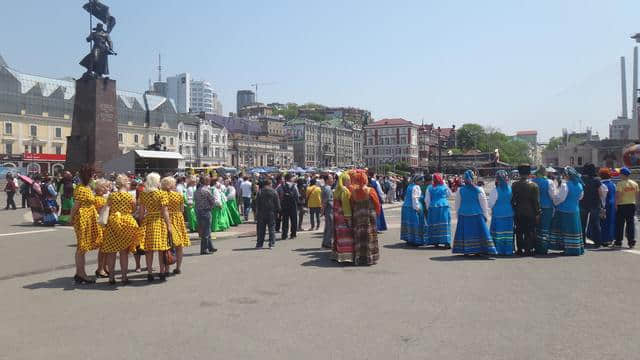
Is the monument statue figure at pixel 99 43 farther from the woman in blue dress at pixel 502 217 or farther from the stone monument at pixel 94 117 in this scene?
the woman in blue dress at pixel 502 217

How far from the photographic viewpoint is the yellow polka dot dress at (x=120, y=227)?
28.9ft

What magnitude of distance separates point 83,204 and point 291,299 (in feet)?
12.6

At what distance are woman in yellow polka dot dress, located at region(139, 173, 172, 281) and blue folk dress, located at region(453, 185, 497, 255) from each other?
5687 millimetres

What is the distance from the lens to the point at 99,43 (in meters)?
31.3

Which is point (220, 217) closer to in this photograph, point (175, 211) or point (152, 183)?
point (175, 211)

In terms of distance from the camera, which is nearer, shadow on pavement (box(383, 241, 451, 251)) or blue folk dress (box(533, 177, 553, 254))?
blue folk dress (box(533, 177, 553, 254))

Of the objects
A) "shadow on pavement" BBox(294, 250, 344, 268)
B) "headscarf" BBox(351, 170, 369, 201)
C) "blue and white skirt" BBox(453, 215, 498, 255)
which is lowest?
"shadow on pavement" BBox(294, 250, 344, 268)

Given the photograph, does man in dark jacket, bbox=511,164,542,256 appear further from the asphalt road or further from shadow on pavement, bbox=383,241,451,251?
shadow on pavement, bbox=383,241,451,251

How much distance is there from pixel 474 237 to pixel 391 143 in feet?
450

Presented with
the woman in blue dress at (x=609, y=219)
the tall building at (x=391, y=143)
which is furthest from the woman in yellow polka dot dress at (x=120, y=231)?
the tall building at (x=391, y=143)

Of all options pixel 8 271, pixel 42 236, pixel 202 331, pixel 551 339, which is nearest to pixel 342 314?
pixel 202 331

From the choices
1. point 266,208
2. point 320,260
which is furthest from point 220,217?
point 320,260

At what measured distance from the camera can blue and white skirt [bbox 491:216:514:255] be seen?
37.5 ft

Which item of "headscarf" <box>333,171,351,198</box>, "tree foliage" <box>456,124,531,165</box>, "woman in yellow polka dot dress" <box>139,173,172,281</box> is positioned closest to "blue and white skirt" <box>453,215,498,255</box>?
"headscarf" <box>333,171,351,198</box>
